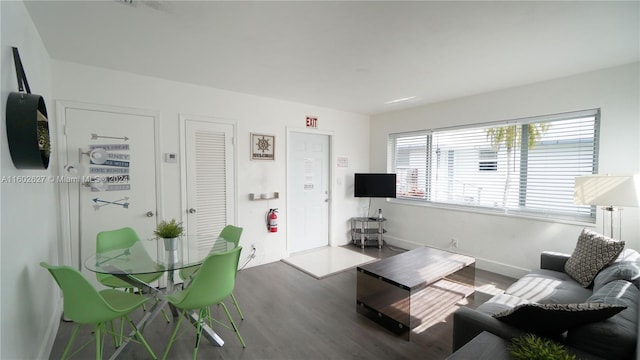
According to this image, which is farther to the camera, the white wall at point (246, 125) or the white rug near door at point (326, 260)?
the white rug near door at point (326, 260)

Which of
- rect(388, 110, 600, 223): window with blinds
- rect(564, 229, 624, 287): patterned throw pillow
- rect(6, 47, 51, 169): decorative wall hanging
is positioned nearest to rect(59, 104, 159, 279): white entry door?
rect(6, 47, 51, 169): decorative wall hanging

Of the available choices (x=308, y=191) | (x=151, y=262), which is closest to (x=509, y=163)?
(x=308, y=191)

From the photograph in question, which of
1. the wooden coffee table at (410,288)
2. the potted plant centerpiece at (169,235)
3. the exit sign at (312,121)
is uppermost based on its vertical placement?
the exit sign at (312,121)

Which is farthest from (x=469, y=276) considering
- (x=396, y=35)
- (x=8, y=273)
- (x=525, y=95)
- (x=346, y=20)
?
(x=8, y=273)

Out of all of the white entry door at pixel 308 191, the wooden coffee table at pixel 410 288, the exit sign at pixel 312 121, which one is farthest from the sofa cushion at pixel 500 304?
the exit sign at pixel 312 121

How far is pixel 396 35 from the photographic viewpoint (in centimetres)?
226

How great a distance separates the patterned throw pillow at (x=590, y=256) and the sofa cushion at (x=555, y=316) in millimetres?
1291

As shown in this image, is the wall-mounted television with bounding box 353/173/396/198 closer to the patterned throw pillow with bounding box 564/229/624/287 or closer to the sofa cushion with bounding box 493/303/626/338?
the patterned throw pillow with bounding box 564/229/624/287

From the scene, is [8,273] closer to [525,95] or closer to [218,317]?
[218,317]

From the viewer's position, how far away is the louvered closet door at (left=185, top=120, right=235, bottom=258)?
3561 mm

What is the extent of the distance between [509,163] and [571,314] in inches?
117

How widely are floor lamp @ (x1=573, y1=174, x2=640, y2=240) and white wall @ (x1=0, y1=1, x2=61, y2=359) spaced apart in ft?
14.5

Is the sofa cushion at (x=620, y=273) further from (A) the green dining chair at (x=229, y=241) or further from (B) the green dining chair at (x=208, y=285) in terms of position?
(A) the green dining chair at (x=229, y=241)

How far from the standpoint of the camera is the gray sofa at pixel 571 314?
1352 millimetres
